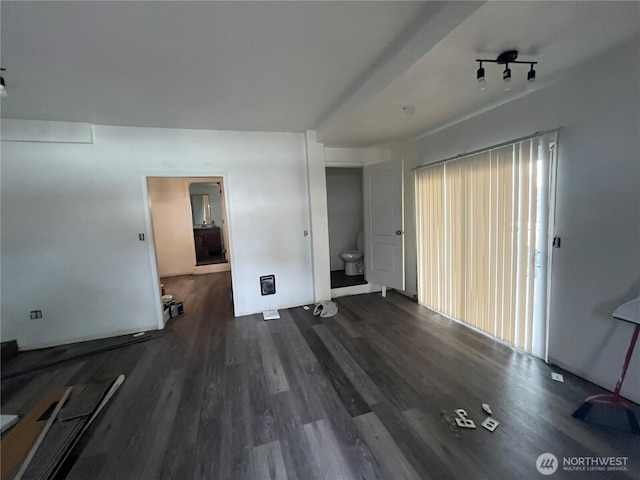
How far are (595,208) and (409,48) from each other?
1.73 m

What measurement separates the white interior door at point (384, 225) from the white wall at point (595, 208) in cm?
153

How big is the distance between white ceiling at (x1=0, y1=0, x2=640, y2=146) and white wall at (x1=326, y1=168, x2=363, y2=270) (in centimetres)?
267

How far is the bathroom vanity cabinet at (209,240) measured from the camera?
22.0ft

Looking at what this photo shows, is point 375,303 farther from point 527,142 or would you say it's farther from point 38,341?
point 38,341

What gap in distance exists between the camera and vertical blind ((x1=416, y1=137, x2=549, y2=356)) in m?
2.20

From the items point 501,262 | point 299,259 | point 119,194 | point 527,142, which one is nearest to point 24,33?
point 119,194

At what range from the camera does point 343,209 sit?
5375mm

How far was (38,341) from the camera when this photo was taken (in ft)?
9.43

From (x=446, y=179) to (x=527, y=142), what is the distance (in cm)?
92

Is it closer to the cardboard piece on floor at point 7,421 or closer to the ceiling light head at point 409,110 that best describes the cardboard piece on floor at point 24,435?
the cardboard piece on floor at point 7,421

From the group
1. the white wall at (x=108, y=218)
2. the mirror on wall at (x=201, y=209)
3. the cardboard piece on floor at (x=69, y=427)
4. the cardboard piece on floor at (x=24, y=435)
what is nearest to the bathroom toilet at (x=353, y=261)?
the white wall at (x=108, y=218)

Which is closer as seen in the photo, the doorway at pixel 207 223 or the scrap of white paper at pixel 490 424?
the scrap of white paper at pixel 490 424

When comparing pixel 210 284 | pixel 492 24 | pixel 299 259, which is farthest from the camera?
pixel 210 284

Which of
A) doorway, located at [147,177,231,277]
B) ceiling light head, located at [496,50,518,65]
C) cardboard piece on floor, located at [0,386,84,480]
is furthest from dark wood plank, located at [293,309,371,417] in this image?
doorway, located at [147,177,231,277]
